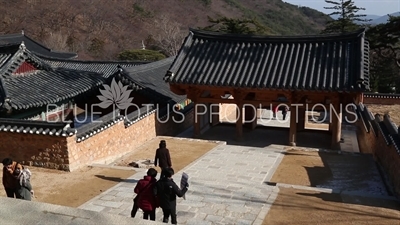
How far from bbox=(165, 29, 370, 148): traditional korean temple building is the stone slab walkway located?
3198 mm

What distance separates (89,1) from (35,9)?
33.2 ft

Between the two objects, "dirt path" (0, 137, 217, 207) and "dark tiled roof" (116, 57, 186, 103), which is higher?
"dark tiled roof" (116, 57, 186, 103)

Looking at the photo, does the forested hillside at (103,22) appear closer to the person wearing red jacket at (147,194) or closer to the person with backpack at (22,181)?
the person with backpack at (22,181)

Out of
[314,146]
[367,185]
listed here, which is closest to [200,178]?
[367,185]

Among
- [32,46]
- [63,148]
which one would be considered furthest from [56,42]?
[63,148]

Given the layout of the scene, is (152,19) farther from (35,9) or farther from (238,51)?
(238,51)

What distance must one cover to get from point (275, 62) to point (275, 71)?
2.34ft

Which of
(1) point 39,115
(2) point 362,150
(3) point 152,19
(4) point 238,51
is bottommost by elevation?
(2) point 362,150

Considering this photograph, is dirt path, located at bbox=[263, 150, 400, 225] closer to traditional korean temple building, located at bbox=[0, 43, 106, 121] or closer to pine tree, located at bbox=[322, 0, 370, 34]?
traditional korean temple building, located at bbox=[0, 43, 106, 121]

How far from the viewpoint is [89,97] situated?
62.0ft

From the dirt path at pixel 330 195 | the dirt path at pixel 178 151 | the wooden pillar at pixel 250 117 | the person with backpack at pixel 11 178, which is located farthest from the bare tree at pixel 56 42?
the person with backpack at pixel 11 178

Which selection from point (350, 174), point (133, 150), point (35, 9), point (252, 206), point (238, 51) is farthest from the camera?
point (35, 9)

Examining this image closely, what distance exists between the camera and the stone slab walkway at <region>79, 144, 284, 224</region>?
27.0ft

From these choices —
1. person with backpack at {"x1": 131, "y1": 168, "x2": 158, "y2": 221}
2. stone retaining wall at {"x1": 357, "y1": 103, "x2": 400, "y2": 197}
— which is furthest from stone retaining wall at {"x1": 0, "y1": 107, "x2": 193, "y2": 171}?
stone retaining wall at {"x1": 357, "y1": 103, "x2": 400, "y2": 197}
